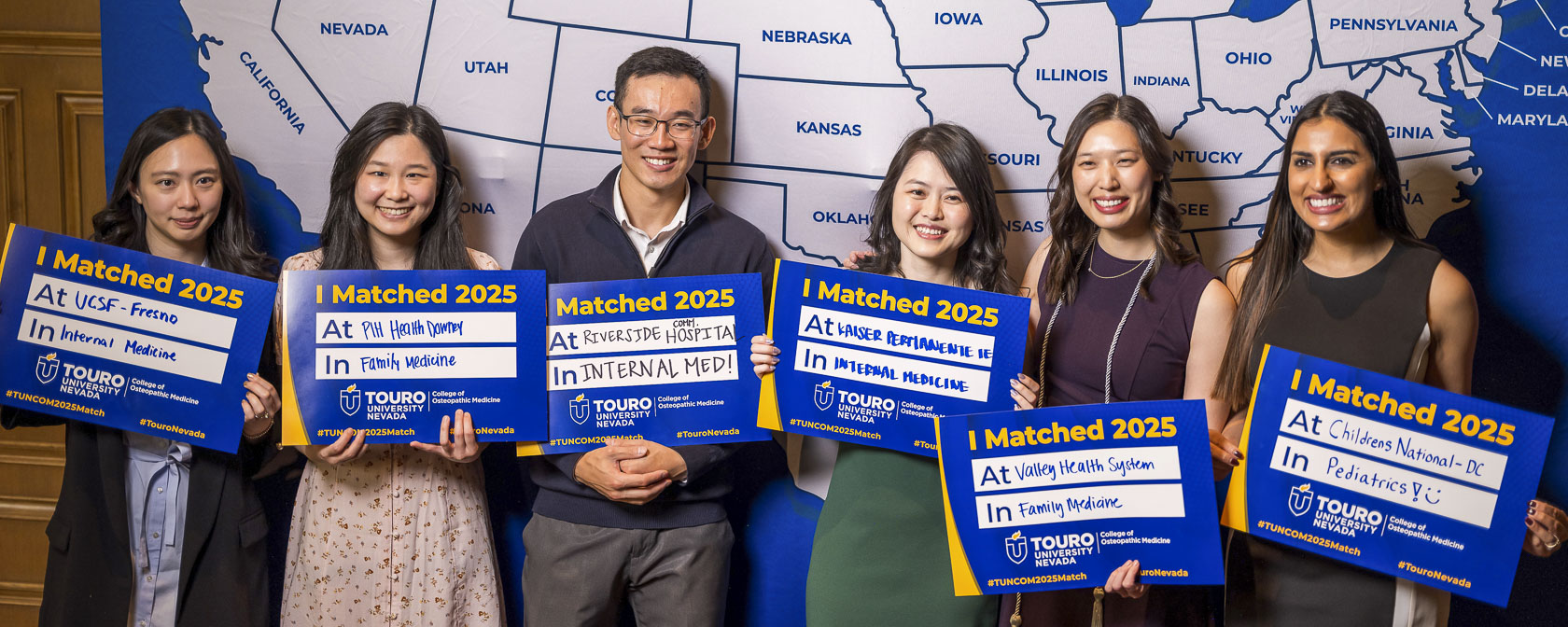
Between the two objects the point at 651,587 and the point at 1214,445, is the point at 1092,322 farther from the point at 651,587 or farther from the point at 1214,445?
the point at 651,587

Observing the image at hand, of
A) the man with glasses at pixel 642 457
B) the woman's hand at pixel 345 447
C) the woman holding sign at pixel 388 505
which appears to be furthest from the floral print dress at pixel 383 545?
the man with glasses at pixel 642 457

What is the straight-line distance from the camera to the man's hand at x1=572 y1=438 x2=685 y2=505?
2369mm

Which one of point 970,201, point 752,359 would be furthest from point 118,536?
point 970,201

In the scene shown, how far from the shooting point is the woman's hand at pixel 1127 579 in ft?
6.85

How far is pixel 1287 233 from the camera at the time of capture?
223cm

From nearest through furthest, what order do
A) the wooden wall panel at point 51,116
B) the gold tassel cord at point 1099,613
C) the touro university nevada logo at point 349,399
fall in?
the gold tassel cord at point 1099,613 → the touro university nevada logo at point 349,399 → the wooden wall panel at point 51,116

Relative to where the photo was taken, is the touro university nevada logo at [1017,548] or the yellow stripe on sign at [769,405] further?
the yellow stripe on sign at [769,405]

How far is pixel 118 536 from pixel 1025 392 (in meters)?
2.26

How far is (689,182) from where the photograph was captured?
2627 millimetres

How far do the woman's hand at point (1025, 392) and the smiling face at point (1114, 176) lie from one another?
41 cm

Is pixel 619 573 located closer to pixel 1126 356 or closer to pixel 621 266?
pixel 621 266

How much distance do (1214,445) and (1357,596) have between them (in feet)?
1.40

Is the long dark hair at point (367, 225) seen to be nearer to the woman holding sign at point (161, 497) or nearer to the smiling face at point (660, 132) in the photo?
the woman holding sign at point (161, 497)

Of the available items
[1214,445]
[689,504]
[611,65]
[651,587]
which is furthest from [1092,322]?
[611,65]
